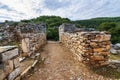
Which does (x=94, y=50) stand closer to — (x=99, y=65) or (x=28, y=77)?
(x=99, y=65)

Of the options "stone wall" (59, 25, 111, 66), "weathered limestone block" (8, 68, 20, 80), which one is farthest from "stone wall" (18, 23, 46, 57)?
"weathered limestone block" (8, 68, 20, 80)

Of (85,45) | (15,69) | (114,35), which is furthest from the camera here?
(114,35)

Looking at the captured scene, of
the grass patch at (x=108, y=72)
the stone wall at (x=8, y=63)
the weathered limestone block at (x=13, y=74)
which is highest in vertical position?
the stone wall at (x=8, y=63)

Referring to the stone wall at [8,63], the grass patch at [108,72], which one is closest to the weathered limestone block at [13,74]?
the stone wall at [8,63]

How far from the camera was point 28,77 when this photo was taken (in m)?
4.62

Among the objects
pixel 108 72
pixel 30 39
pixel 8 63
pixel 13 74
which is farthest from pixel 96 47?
pixel 30 39

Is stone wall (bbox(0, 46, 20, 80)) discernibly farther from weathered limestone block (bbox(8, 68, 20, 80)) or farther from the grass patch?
the grass patch

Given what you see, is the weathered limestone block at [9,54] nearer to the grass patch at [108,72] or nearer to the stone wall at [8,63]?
the stone wall at [8,63]

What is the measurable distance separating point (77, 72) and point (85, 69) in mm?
394

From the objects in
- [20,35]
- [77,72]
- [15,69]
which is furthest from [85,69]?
[20,35]

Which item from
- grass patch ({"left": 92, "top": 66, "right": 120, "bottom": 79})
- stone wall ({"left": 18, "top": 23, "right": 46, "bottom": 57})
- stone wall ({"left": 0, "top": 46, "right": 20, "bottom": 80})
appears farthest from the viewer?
stone wall ({"left": 18, "top": 23, "right": 46, "bottom": 57})

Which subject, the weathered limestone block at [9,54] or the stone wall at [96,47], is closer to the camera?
the weathered limestone block at [9,54]

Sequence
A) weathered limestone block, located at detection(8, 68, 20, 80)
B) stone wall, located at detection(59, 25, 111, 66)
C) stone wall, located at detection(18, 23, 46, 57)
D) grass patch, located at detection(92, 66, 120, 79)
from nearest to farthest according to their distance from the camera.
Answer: weathered limestone block, located at detection(8, 68, 20, 80) → grass patch, located at detection(92, 66, 120, 79) → stone wall, located at detection(59, 25, 111, 66) → stone wall, located at detection(18, 23, 46, 57)

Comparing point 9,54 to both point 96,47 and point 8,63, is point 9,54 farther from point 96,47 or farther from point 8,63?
point 96,47
